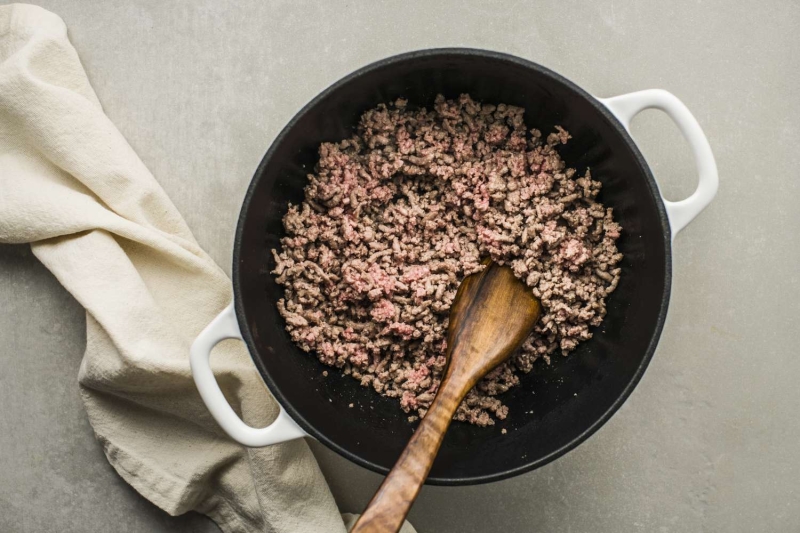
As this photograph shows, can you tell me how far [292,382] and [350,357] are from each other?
135 mm

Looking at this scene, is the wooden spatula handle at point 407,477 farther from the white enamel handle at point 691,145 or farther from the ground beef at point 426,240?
the white enamel handle at point 691,145

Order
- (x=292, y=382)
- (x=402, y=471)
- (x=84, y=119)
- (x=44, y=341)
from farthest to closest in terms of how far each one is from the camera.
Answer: (x=44, y=341) < (x=84, y=119) < (x=292, y=382) < (x=402, y=471)

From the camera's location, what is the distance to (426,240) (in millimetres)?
1336

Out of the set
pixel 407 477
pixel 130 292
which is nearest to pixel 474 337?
pixel 407 477

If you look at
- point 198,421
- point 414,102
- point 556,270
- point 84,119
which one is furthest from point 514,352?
point 84,119

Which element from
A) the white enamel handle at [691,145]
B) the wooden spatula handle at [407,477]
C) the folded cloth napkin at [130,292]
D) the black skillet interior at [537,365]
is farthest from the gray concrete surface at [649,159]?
the wooden spatula handle at [407,477]

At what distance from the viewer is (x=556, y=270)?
1270mm

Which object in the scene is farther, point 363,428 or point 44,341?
point 44,341

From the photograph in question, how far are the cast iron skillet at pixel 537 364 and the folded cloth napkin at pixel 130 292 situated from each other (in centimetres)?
17

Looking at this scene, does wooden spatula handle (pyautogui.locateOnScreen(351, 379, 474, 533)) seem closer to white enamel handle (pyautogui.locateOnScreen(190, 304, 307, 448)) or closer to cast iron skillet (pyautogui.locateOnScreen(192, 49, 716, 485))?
cast iron skillet (pyautogui.locateOnScreen(192, 49, 716, 485))

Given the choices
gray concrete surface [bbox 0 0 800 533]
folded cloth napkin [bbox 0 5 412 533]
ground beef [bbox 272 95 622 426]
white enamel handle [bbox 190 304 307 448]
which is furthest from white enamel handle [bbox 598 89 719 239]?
folded cloth napkin [bbox 0 5 412 533]

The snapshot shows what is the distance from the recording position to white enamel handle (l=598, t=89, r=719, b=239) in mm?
1125

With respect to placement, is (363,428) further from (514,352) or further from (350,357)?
(514,352)

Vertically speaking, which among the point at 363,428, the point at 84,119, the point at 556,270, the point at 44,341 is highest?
the point at 556,270
